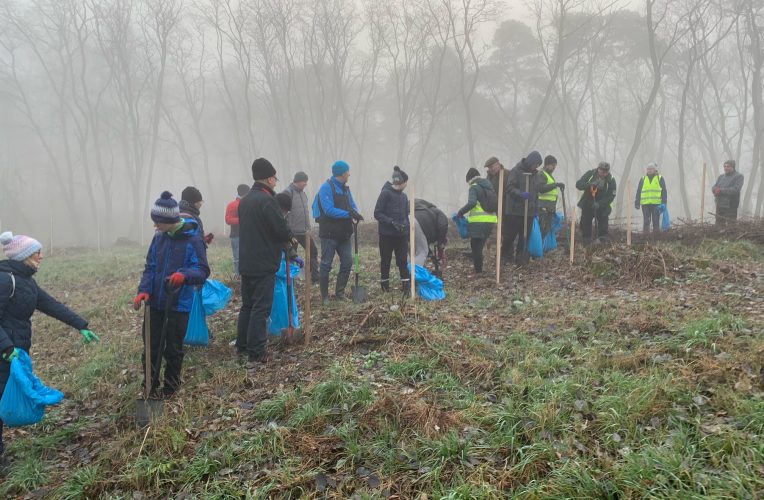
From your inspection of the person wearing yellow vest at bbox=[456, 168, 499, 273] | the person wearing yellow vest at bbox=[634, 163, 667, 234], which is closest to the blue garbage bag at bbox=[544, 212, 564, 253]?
the person wearing yellow vest at bbox=[456, 168, 499, 273]

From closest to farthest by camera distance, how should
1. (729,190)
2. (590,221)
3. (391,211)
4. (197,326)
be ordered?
(197,326)
(391,211)
(590,221)
(729,190)

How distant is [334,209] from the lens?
259 inches

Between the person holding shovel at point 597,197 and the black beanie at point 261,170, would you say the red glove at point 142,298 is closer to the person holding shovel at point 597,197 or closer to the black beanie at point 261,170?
the black beanie at point 261,170

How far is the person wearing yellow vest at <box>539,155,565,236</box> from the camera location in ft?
28.0

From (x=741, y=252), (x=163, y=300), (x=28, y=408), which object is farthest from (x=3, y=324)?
(x=741, y=252)

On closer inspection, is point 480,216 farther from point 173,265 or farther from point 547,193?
point 173,265

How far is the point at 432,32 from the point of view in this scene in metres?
25.1

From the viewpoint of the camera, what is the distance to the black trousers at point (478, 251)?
8151 millimetres

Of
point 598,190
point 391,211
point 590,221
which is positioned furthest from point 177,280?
point 590,221

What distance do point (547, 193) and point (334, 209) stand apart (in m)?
4.40

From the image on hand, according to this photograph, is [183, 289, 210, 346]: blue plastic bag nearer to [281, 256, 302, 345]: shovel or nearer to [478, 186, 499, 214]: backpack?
[281, 256, 302, 345]: shovel

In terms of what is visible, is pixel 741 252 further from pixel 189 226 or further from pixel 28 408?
pixel 28 408

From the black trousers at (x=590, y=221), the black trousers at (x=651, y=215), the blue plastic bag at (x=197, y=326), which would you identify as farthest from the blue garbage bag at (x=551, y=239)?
the blue plastic bag at (x=197, y=326)

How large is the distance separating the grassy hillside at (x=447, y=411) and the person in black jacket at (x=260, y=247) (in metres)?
0.44
